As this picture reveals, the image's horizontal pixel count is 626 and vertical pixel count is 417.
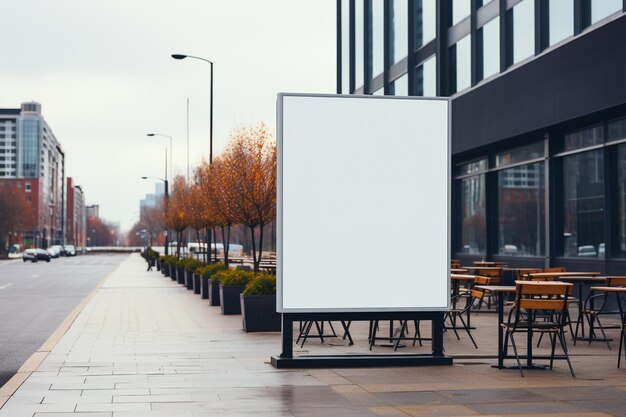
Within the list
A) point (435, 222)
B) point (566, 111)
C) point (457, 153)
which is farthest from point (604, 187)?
point (435, 222)

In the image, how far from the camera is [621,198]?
23.4m

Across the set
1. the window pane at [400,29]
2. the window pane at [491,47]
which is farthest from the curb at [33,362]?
the window pane at [400,29]

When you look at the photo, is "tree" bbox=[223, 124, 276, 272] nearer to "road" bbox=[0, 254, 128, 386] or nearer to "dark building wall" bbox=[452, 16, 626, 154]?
"road" bbox=[0, 254, 128, 386]

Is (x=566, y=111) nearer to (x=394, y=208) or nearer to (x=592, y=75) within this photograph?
(x=592, y=75)

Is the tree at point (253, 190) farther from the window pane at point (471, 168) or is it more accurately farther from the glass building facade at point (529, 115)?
the window pane at point (471, 168)

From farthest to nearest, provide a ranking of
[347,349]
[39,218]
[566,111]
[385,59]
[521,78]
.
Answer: [39,218]
[385,59]
[521,78]
[566,111]
[347,349]

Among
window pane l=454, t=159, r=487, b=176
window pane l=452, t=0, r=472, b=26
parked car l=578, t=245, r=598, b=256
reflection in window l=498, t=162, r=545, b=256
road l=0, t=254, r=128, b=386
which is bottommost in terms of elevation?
road l=0, t=254, r=128, b=386

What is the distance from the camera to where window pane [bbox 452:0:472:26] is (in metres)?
33.2

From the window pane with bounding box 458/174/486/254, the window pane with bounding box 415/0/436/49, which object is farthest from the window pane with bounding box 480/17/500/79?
the window pane with bounding box 415/0/436/49

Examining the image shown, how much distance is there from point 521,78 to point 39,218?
536ft

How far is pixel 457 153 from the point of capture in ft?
112

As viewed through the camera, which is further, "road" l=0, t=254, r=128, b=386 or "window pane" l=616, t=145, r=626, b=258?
"window pane" l=616, t=145, r=626, b=258

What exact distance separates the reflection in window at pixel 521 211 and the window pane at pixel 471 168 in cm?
134

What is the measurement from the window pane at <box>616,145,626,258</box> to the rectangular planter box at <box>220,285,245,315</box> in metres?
9.25
